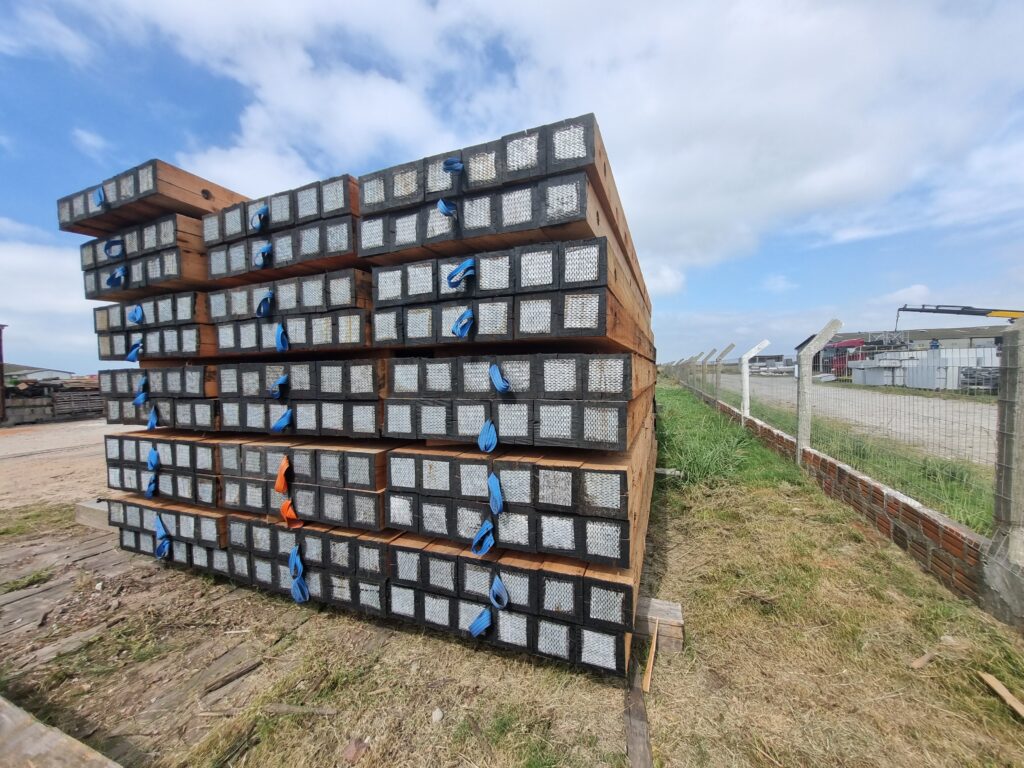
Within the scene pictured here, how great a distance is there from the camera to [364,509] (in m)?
2.79

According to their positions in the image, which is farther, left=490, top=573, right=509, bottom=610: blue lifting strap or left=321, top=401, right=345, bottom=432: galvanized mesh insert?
left=321, top=401, right=345, bottom=432: galvanized mesh insert

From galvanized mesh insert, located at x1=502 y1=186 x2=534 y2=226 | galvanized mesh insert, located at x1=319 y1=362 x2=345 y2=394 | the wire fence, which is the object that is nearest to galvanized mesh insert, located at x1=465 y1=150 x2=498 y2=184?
galvanized mesh insert, located at x1=502 y1=186 x2=534 y2=226

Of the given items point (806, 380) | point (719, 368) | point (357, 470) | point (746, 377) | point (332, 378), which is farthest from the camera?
point (719, 368)

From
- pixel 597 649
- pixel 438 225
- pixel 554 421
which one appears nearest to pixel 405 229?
pixel 438 225

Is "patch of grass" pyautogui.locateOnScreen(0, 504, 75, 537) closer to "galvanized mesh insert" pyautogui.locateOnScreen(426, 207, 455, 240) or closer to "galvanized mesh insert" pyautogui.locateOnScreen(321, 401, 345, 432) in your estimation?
"galvanized mesh insert" pyautogui.locateOnScreen(321, 401, 345, 432)

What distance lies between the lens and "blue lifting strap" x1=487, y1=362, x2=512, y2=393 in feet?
7.47

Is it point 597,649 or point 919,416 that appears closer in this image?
point 597,649

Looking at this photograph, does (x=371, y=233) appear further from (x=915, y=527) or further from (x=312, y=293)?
(x=915, y=527)

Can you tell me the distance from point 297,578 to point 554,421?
7.62ft

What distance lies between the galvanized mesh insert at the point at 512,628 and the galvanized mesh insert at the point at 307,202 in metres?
2.98

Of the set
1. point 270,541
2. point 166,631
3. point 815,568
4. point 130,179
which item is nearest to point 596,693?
point 815,568

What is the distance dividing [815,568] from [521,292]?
10.8ft

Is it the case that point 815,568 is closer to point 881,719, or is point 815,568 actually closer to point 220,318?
point 881,719

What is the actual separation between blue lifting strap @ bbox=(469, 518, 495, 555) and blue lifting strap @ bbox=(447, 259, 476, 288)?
4.61 ft
